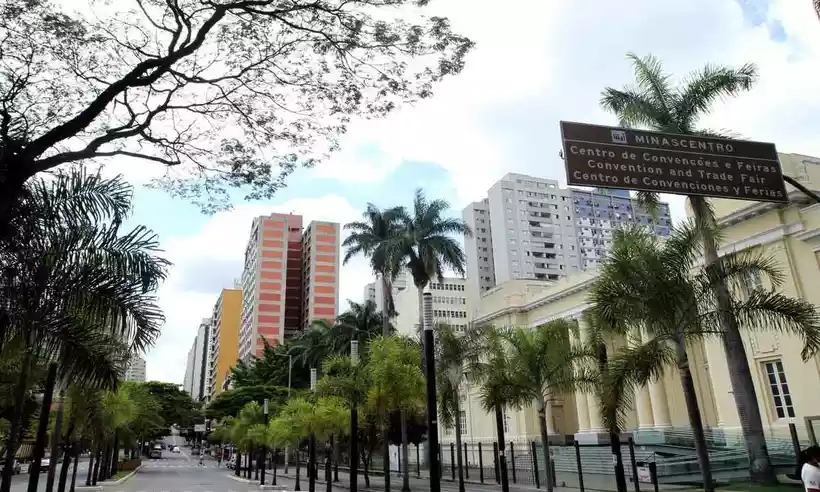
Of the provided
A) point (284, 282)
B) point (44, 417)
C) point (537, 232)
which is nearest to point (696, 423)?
point (44, 417)

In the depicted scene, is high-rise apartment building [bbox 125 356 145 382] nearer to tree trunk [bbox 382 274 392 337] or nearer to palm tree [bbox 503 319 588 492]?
palm tree [bbox 503 319 588 492]

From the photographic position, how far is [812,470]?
8.27 m

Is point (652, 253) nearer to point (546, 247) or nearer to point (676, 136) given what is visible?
point (676, 136)

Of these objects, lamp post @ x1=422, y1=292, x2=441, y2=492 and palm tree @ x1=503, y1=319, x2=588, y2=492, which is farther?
palm tree @ x1=503, y1=319, x2=588, y2=492

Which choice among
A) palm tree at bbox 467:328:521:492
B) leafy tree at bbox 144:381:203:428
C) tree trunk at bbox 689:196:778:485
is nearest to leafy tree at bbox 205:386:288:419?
leafy tree at bbox 144:381:203:428

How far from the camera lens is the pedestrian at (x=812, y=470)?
820cm

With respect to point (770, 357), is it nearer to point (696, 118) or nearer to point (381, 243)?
point (696, 118)

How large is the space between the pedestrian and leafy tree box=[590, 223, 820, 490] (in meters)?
4.96

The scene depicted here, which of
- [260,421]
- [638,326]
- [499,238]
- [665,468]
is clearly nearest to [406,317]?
[499,238]

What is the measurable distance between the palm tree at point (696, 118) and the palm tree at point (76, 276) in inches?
537

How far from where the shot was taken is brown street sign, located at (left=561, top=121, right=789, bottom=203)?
1223cm

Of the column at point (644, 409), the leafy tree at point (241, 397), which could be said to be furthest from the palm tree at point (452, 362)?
the leafy tree at point (241, 397)

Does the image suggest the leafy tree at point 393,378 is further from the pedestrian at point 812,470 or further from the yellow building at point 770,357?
the pedestrian at point 812,470

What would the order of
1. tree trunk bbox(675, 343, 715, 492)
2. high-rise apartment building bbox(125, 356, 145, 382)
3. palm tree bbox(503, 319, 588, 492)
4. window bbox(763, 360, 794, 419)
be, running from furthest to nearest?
window bbox(763, 360, 794, 419) → palm tree bbox(503, 319, 588, 492) → tree trunk bbox(675, 343, 715, 492) → high-rise apartment building bbox(125, 356, 145, 382)
